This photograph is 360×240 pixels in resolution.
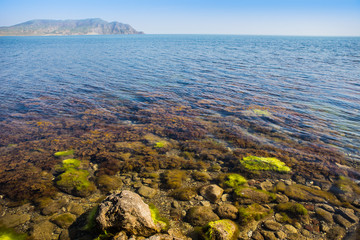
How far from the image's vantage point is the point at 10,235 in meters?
5.12

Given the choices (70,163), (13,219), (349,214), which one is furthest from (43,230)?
(349,214)

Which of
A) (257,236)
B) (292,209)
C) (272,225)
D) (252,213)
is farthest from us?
(292,209)

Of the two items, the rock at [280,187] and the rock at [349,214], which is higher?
the rock at [349,214]

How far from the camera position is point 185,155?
9156 millimetres

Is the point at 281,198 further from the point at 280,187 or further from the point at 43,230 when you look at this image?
the point at 43,230

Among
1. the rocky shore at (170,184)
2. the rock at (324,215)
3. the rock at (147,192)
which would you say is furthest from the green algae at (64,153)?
the rock at (324,215)

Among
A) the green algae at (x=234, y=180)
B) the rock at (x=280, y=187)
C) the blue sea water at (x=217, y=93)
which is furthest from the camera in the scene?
the blue sea water at (x=217, y=93)

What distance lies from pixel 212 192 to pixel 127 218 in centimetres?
299

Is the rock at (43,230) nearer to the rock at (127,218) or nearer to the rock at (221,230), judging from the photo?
the rock at (127,218)

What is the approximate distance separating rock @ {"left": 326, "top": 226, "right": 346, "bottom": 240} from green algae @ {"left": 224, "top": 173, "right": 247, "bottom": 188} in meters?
2.71

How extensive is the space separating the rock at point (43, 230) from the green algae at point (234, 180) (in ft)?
17.9

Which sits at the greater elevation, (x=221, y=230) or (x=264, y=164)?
(x=221, y=230)

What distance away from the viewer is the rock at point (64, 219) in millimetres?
5449

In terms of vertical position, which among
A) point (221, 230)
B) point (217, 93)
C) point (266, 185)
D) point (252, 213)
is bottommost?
point (266, 185)
